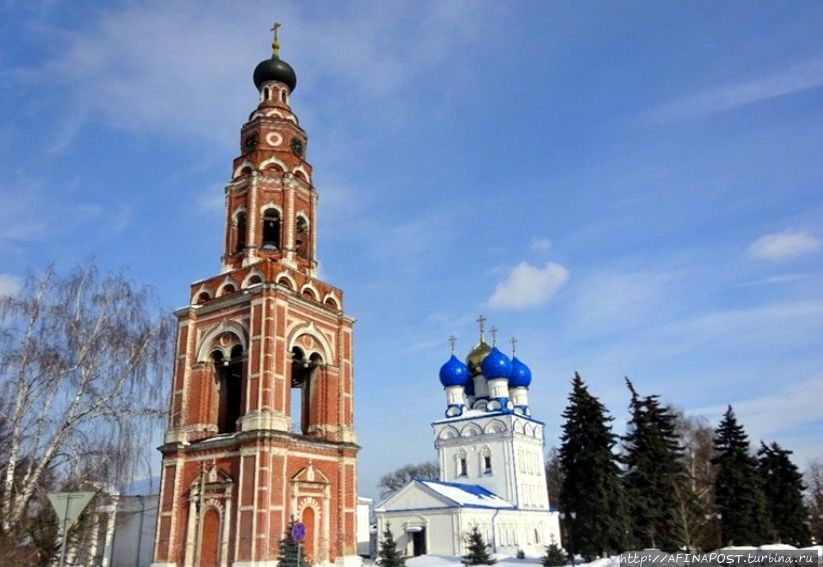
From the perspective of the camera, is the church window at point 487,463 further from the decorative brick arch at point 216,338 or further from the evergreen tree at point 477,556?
the decorative brick arch at point 216,338

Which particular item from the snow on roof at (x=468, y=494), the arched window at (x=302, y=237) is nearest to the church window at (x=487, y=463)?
the snow on roof at (x=468, y=494)

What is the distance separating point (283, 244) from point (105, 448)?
27.7ft

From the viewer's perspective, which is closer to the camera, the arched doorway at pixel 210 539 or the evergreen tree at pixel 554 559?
the arched doorway at pixel 210 539

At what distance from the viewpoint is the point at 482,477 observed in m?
42.5

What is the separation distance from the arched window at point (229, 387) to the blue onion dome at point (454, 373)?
2434cm

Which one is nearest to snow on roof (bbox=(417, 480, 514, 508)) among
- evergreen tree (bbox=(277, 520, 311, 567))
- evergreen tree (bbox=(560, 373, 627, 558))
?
evergreen tree (bbox=(560, 373, 627, 558))

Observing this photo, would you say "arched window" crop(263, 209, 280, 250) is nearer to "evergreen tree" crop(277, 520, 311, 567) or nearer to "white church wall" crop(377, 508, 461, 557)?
"evergreen tree" crop(277, 520, 311, 567)

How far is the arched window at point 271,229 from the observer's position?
23.2 metres

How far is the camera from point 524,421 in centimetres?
4388

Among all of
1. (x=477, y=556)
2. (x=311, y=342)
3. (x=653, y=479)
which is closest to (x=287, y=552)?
(x=311, y=342)

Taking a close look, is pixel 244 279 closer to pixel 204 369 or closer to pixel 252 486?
pixel 204 369

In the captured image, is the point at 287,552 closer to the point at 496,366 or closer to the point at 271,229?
the point at 271,229

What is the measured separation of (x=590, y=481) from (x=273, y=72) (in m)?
19.8

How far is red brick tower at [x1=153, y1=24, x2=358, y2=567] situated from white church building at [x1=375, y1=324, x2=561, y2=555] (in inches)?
572
